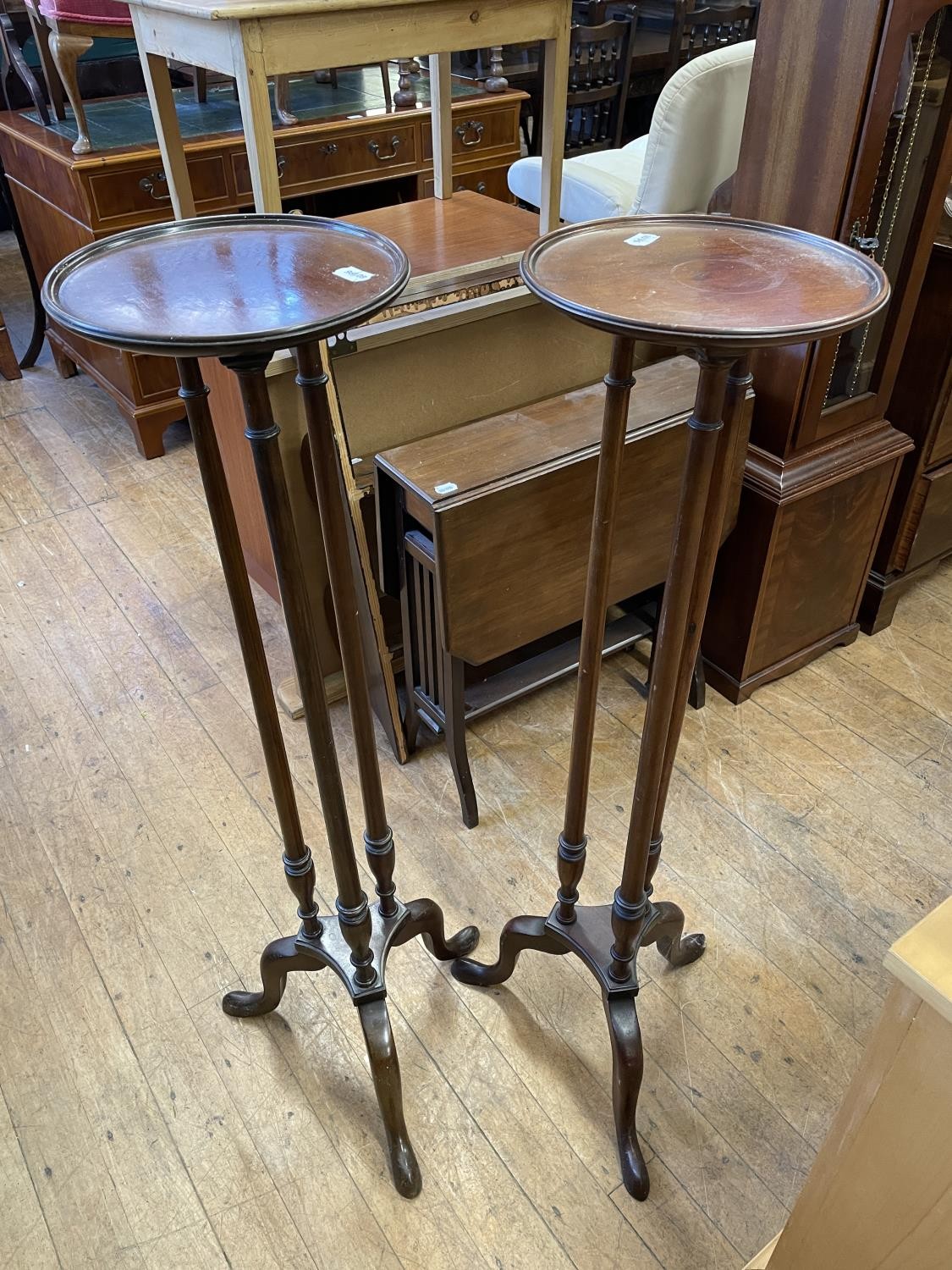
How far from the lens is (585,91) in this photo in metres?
3.75

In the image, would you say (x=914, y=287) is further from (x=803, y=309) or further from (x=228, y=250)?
(x=228, y=250)

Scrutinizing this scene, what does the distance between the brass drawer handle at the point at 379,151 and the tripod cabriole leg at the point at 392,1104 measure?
260cm

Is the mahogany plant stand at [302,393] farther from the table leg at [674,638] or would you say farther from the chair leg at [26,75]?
the chair leg at [26,75]

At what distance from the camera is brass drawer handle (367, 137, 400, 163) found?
2.91m

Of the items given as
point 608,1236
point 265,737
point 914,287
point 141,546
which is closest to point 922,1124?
point 608,1236

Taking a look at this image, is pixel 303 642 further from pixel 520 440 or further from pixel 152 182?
pixel 152 182

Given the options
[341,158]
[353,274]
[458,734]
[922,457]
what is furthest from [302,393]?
[341,158]

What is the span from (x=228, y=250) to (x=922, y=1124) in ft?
3.41

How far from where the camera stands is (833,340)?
1.65 meters

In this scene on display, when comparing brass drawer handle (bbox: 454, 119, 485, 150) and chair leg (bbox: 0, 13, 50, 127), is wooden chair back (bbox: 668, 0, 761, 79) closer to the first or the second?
brass drawer handle (bbox: 454, 119, 485, 150)

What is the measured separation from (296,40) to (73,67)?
1.55 meters

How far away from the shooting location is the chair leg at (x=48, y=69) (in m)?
2.89

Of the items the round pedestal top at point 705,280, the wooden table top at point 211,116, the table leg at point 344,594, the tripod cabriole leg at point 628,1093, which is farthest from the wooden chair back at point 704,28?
the tripod cabriole leg at point 628,1093

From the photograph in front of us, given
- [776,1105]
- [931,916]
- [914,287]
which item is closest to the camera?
[931,916]
